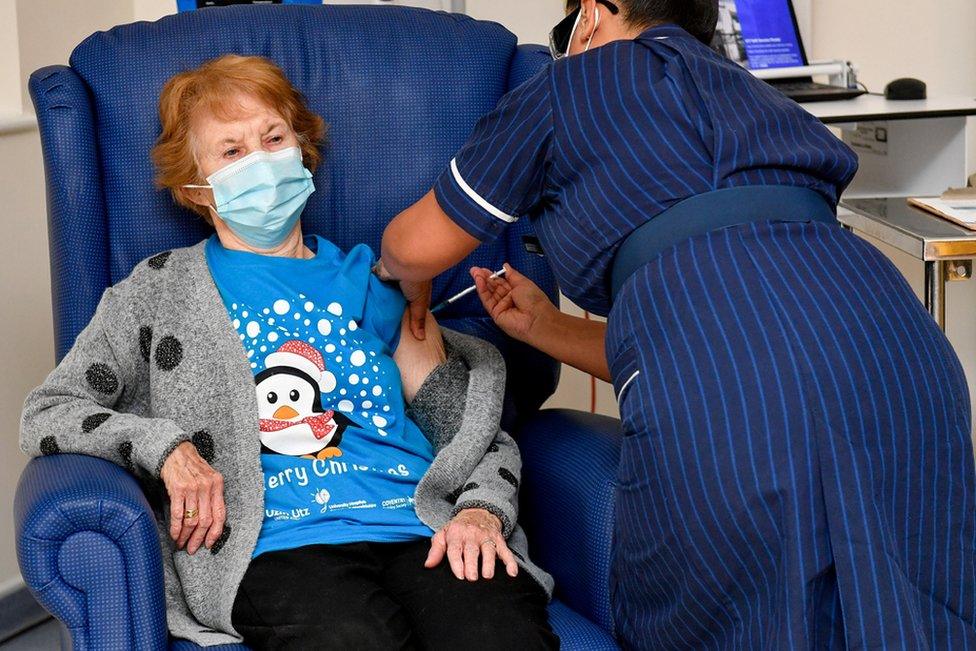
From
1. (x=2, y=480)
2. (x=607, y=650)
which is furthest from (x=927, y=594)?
(x=2, y=480)

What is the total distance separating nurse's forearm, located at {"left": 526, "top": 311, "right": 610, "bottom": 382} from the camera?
1.74m

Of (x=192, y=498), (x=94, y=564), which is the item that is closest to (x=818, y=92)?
(x=192, y=498)

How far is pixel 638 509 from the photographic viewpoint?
4.43 feet

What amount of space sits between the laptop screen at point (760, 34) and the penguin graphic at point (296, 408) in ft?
5.20

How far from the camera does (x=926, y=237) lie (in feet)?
6.30

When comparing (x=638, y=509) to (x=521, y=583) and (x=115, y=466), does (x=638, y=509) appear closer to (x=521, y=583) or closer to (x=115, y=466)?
(x=521, y=583)

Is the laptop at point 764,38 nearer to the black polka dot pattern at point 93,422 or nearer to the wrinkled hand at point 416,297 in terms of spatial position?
the wrinkled hand at point 416,297

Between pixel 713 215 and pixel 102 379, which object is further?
pixel 102 379

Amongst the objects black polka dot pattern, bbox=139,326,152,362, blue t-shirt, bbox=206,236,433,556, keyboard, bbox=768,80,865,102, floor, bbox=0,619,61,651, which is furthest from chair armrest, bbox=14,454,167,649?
keyboard, bbox=768,80,865,102

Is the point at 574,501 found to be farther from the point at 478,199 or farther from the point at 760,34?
the point at 760,34

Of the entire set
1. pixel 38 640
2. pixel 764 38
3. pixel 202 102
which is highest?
pixel 202 102

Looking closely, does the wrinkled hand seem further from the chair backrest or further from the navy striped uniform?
the navy striped uniform

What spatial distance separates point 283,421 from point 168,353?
7.2 inches

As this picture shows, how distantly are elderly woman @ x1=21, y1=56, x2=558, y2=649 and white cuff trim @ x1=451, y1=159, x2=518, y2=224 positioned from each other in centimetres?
34
